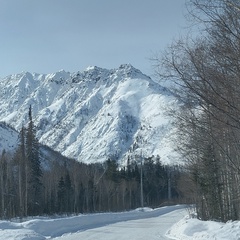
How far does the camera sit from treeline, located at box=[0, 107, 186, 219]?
62125mm

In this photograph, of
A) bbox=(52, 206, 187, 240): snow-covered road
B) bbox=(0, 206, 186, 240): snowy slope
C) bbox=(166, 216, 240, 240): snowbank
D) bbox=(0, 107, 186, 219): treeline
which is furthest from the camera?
bbox=(0, 107, 186, 219): treeline

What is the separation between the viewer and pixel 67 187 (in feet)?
269

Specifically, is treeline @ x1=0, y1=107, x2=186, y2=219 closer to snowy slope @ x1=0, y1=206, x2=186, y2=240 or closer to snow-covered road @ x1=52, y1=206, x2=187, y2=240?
snowy slope @ x1=0, y1=206, x2=186, y2=240

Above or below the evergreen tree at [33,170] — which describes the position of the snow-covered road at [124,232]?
below

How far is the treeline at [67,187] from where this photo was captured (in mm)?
62125

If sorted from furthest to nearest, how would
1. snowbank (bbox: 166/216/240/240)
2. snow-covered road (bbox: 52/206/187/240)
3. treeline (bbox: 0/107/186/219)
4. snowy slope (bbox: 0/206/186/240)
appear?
treeline (bbox: 0/107/186/219) < snowy slope (bbox: 0/206/186/240) < snow-covered road (bbox: 52/206/187/240) < snowbank (bbox: 166/216/240/240)

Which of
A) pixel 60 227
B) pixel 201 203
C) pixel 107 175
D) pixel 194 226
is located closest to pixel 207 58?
pixel 194 226

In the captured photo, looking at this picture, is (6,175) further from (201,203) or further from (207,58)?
(207,58)

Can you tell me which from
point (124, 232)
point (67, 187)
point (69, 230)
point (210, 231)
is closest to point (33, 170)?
point (67, 187)

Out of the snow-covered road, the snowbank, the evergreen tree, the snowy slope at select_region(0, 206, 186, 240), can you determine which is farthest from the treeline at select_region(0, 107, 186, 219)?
the snowbank

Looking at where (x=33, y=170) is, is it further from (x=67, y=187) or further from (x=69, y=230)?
(x=69, y=230)

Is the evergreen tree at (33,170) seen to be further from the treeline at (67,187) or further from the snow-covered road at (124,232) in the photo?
the snow-covered road at (124,232)

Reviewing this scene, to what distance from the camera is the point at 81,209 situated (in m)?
89.0

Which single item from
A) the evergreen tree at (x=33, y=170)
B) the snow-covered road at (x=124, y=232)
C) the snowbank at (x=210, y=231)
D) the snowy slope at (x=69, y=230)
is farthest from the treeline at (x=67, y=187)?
the snowbank at (x=210, y=231)
